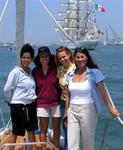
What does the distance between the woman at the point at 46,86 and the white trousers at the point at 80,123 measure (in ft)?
1.35

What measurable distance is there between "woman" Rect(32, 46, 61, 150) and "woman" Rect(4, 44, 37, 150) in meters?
0.08

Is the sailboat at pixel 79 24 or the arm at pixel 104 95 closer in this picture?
the arm at pixel 104 95

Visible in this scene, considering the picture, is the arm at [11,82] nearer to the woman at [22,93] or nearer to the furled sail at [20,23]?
the woman at [22,93]

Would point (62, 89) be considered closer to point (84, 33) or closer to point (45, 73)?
point (45, 73)

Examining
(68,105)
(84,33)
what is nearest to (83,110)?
(68,105)

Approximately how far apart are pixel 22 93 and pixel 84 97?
30.2 inches

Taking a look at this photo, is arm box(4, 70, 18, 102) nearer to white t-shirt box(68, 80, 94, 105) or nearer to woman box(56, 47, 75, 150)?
woman box(56, 47, 75, 150)

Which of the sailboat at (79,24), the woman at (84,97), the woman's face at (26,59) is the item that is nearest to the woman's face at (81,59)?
the woman at (84,97)

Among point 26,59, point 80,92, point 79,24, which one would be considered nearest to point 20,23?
point 26,59

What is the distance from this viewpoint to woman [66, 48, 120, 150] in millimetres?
5195

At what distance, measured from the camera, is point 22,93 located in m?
5.55

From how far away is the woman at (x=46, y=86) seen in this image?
561 cm

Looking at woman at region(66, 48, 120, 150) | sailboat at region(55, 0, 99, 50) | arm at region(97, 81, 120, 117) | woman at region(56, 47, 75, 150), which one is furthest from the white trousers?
sailboat at region(55, 0, 99, 50)

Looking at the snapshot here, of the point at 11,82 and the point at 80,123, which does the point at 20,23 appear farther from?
the point at 80,123
